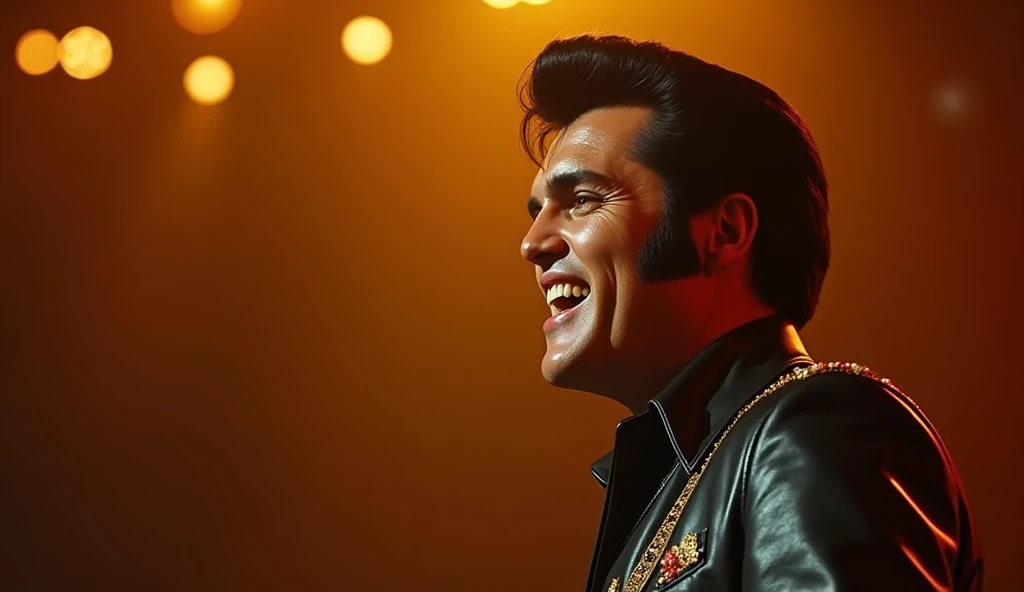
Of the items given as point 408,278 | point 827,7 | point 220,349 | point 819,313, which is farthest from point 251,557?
point 827,7

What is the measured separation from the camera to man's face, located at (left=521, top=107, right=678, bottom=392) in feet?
3.48

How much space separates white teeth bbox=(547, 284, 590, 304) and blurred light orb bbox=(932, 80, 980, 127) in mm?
1463

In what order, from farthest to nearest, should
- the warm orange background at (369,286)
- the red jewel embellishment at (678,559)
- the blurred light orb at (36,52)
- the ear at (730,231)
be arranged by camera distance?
the blurred light orb at (36,52) < the warm orange background at (369,286) < the ear at (730,231) < the red jewel embellishment at (678,559)

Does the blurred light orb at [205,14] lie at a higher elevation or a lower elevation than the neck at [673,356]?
higher

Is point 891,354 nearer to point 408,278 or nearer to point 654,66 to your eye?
point 408,278

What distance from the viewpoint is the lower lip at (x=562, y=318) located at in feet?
3.59

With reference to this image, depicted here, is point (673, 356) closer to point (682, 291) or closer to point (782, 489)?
point (682, 291)

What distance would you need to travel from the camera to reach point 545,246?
114cm

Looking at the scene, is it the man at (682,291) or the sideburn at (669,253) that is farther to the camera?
the sideburn at (669,253)

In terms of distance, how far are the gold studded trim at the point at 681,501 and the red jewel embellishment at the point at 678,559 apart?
0.03 metres

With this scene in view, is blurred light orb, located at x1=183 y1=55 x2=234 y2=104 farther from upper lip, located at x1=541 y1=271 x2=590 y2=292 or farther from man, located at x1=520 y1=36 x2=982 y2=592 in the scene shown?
upper lip, located at x1=541 y1=271 x2=590 y2=292

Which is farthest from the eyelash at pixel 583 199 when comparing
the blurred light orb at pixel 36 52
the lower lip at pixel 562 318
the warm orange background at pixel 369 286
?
the blurred light orb at pixel 36 52

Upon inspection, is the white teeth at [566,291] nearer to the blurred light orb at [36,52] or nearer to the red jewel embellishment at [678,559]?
the red jewel embellishment at [678,559]

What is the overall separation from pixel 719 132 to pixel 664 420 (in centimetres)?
30
